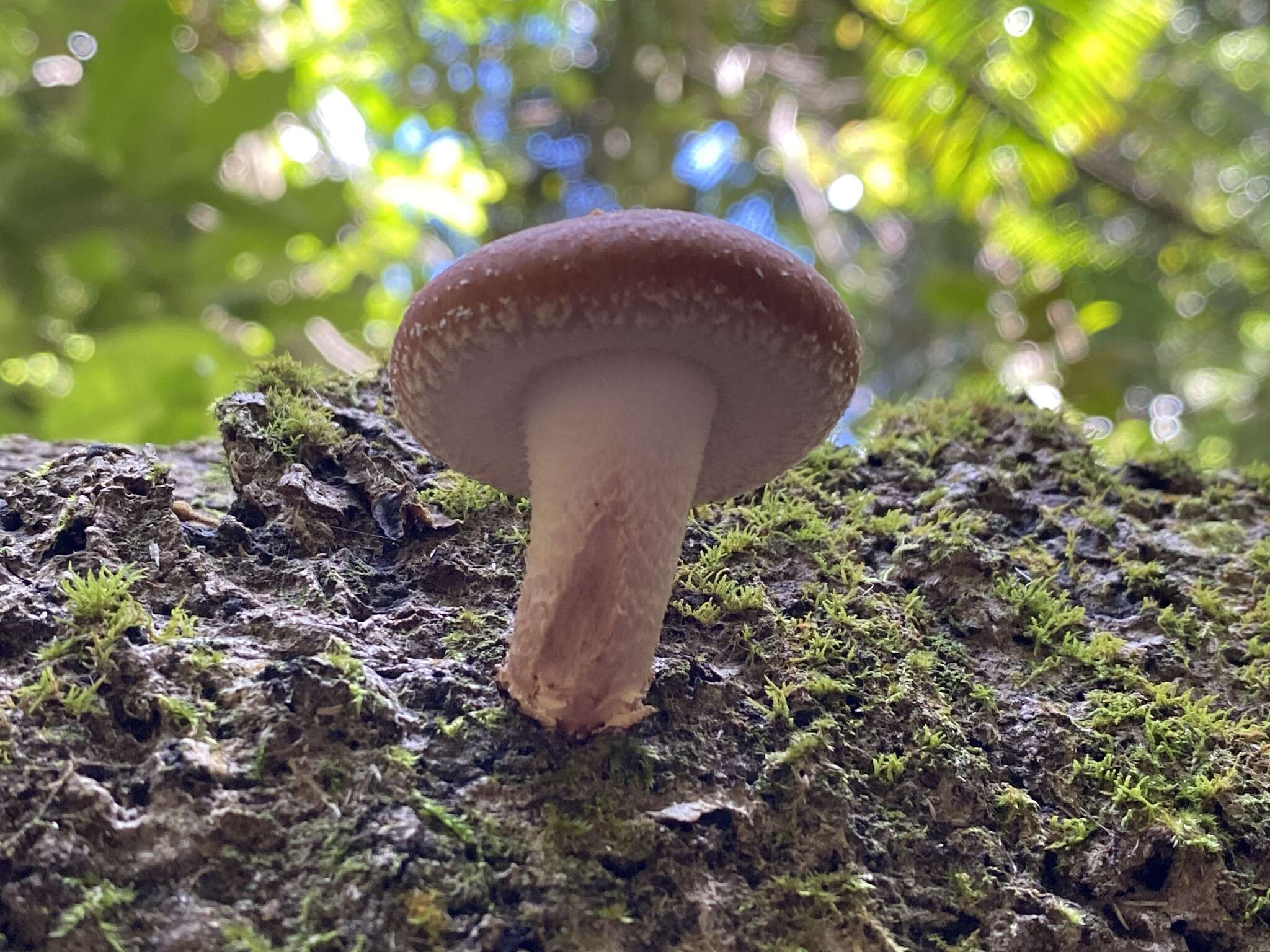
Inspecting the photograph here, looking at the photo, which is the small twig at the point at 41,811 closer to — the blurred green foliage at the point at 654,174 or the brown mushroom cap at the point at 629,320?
the brown mushroom cap at the point at 629,320

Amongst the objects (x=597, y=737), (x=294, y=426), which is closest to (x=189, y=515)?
(x=294, y=426)

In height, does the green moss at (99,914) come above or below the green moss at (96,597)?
below

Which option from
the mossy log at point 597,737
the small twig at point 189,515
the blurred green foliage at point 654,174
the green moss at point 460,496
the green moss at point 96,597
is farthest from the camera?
the blurred green foliage at point 654,174

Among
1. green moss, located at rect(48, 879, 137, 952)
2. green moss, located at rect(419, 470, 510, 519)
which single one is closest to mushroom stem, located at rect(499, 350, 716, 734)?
green moss, located at rect(419, 470, 510, 519)

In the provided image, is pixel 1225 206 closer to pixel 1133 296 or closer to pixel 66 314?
pixel 1133 296

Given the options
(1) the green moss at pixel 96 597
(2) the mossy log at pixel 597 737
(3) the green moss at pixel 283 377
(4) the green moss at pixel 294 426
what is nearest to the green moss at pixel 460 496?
(2) the mossy log at pixel 597 737

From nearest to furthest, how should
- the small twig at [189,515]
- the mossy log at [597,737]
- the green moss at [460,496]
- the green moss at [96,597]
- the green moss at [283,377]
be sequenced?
the mossy log at [597,737]
the green moss at [96,597]
the small twig at [189,515]
the green moss at [460,496]
the green moss at [283,377]
